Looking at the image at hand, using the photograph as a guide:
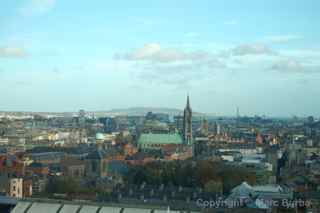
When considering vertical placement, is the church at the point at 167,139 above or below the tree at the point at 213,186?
above

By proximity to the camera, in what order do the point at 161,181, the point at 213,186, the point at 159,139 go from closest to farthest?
the point at 213,186 < the point at 161,181 < the point at 159,139

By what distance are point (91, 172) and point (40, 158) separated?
651cm

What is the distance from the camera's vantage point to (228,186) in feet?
124

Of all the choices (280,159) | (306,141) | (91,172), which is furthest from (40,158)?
(306,141)

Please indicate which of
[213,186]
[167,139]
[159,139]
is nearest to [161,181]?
[213,186]

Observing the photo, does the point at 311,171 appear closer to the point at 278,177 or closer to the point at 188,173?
the point at 278,177

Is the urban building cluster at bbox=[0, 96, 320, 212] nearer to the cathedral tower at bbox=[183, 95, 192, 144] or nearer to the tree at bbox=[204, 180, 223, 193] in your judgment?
the tree at bbox=[204, 180, 223, 193]

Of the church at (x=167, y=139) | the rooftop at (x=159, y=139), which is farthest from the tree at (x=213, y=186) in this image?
the rooftop at (x=159, y=139)

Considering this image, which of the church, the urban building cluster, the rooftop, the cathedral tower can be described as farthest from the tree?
the cathedral tower

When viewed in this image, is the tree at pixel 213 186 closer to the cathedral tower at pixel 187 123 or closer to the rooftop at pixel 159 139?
the rooftop at pixel 159 139

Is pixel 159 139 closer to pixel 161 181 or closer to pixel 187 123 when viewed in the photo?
pixel 187 123

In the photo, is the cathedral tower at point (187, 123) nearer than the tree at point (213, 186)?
No

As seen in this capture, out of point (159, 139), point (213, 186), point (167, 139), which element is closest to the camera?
point (213, 186)

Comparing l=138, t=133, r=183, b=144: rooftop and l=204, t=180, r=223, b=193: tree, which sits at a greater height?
l=138, t=133, r=183, b=144: rooftop
